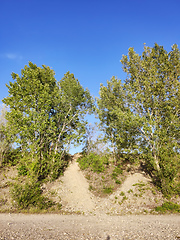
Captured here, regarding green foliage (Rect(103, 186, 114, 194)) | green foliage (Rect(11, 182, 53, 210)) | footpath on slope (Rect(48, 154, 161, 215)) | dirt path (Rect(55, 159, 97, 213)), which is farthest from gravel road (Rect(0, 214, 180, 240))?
green foliage (Rect(103, 186, 114, 194))

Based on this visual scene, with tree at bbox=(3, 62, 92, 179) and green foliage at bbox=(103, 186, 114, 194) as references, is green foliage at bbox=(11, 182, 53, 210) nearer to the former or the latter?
tree at bbox=(3, 62, 92, 179)

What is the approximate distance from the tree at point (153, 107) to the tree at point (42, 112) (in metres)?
7.74

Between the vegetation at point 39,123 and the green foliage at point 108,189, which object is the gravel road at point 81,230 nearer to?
the vegetation at point 39,123

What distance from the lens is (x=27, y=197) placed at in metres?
14.7

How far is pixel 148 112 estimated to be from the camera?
22.2 meters

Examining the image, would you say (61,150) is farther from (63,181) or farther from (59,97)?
(59,97)

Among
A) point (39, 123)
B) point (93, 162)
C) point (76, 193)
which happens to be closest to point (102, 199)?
point (76, 193)

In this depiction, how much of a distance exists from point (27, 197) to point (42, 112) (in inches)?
413

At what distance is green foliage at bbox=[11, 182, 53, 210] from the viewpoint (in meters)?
14.4

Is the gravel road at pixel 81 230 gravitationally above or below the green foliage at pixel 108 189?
below

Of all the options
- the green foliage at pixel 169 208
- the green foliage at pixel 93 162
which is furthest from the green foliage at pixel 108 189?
the green foliage at pixel 169 208

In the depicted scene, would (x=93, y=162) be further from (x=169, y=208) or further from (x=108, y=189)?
(x=169, y=208)

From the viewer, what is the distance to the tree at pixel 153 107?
64.6ft

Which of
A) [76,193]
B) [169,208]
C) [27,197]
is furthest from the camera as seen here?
[76,193]
